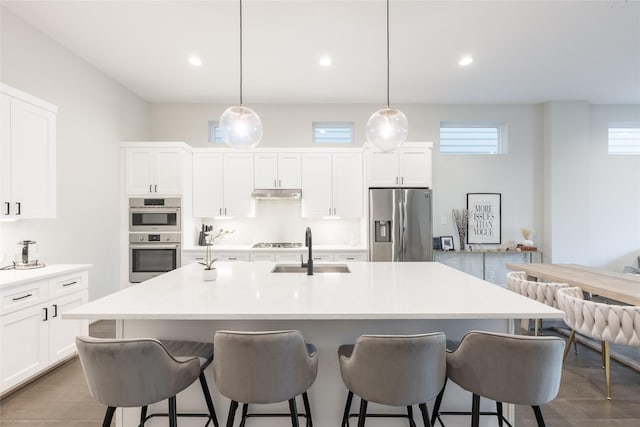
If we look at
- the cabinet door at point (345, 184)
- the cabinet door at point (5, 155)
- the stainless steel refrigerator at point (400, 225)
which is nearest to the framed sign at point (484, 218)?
the stainless steel refrigerator at point (400, 225)

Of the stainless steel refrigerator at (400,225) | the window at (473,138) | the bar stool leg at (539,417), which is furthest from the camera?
the window at (473,138)

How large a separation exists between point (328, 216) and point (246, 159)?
1.48 m

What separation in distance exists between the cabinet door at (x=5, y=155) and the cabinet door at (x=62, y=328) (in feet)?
2.70

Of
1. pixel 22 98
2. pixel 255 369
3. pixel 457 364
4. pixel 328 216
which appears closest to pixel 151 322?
pixel 255 369

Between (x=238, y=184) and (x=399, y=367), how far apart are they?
3940mm

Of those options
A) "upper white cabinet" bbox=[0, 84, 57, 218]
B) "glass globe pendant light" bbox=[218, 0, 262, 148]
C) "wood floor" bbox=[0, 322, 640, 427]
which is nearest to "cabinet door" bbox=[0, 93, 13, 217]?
"upper white cabinet" bbox=[0, 84, 57, 218]

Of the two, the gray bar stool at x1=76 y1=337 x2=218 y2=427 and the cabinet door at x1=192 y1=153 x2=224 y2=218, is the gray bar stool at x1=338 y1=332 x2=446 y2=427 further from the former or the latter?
the cabinet door at x1=192 y1=153 x2=224 y2=218

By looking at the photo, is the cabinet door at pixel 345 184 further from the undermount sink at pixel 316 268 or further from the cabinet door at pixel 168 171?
the cabinet door at pixel 168 171

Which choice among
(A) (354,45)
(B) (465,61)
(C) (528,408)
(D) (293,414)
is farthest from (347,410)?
(B) (465,61)

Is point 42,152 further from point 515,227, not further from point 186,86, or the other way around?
point 515,227

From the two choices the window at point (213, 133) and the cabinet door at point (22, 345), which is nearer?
the cabinet door at point (22, 345)

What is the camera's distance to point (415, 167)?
468 cm

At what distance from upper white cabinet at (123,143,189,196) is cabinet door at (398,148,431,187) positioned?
123 inches

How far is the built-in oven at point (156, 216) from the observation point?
448 cm
